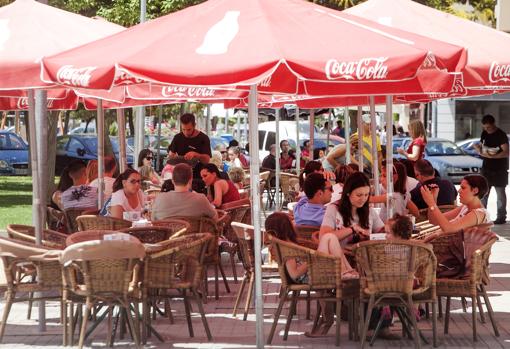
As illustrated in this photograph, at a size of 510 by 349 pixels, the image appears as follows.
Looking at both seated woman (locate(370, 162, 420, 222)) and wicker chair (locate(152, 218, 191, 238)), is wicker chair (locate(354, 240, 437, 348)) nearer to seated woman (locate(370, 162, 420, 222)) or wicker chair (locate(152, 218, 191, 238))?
wicker chair (locate(152, 218, 191, 238))

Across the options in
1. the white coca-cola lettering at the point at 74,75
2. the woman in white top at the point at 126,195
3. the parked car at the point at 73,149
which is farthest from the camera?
the parked car at the point at 73,149

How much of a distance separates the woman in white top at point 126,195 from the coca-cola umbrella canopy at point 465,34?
9.98 ft

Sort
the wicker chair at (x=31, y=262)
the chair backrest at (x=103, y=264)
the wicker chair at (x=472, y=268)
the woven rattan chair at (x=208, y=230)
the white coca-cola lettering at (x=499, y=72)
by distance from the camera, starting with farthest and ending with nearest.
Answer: the woven rattan chair at (x=208, y=230), the white coca-cola lettering at (x=499, y=72), the wicker chair at (x=472, y=268), the wicker chair at (x=31, y=262), the chair backrest at (x=103, y=264)

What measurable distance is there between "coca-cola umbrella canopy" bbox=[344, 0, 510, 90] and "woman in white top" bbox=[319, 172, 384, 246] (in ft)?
6.54

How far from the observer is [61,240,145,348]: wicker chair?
8758mm

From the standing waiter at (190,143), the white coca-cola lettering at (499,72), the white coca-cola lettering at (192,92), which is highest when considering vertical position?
the white coca-cola lettering at (499,72)

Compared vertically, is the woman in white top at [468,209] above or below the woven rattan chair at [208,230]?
above

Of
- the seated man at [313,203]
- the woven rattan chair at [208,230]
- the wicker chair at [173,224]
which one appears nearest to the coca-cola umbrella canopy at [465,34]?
the seated man at [313,203]

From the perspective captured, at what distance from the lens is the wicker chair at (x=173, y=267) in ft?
30.6

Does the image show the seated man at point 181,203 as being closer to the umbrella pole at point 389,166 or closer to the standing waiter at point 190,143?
the umbrella pole at point 389,166

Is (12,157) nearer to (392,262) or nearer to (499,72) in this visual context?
(499,72)

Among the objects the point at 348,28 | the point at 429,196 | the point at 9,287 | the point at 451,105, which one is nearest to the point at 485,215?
the point at 429,196

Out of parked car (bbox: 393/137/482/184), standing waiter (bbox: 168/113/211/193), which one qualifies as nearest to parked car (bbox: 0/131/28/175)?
parked car (bbox: 393/137/482/184)

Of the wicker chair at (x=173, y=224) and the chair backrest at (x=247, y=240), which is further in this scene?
the wicker chair at (x=173, y=224)
